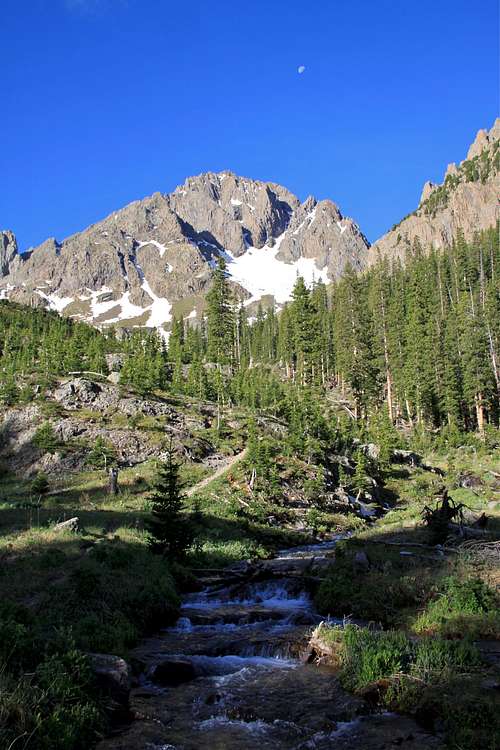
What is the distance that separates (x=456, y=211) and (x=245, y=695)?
182283mm

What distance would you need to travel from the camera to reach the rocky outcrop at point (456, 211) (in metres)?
162

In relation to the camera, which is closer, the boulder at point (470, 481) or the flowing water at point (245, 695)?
the flowing water at point (245, 695)

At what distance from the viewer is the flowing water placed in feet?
27.0

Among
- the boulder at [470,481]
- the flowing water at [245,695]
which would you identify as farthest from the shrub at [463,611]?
the boulder at [470,481]

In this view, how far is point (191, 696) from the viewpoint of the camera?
10.1m

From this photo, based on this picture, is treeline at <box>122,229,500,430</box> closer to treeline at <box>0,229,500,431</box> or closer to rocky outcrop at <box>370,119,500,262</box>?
treeline at <box>0,229,500,431</box>

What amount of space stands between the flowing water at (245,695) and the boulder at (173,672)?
2 cm

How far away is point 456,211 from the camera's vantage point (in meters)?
167

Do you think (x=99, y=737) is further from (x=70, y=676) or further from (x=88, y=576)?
(x=88, y=576)

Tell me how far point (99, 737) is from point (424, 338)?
223ft

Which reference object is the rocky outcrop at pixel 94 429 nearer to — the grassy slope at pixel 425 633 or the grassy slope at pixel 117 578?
the grassy slope at pixel 117 578

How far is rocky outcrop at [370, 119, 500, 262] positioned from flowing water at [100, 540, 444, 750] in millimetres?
156155

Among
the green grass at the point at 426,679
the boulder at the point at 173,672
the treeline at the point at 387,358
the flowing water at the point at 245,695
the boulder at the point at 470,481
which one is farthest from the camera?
the treeline at the point at 387,358

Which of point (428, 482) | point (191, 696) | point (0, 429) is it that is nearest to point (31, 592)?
point (191, 696)
